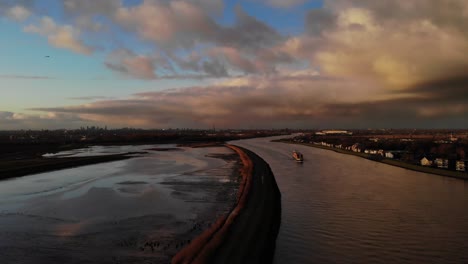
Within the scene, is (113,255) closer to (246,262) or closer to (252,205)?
(246,262)

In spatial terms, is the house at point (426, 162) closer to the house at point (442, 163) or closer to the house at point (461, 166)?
the house at point (442, 163)

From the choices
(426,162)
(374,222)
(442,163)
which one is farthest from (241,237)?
(426,162)

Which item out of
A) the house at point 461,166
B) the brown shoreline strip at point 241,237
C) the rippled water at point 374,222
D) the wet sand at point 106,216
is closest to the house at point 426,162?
the house at point 461,166

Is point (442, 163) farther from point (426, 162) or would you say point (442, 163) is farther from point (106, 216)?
point (106, 216)

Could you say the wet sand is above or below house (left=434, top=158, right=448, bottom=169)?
below

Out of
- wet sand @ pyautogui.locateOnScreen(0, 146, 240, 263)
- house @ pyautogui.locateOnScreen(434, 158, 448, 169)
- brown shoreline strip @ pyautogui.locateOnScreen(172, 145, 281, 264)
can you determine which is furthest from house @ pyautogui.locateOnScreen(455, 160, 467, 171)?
brown shoreline strip @ pyautogui.locateOnScreen(172, 145, 281, 264)

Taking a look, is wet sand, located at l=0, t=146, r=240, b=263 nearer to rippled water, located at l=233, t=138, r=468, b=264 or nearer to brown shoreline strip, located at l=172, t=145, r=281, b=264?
brown shoreline strip, located at l=172, t=145, r=281, b=264
